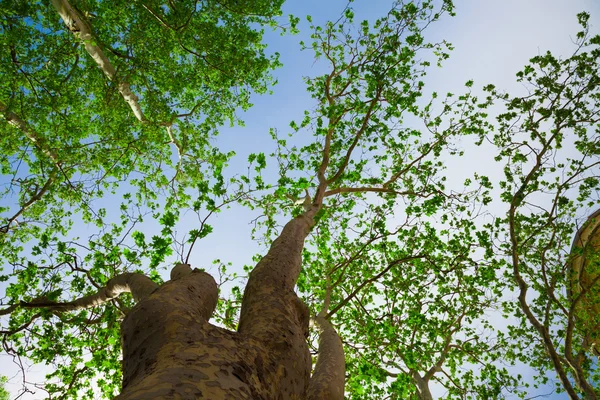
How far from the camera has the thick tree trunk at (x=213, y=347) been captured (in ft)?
5.15

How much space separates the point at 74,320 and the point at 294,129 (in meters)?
7.58

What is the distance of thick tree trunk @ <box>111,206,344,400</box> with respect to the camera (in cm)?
157

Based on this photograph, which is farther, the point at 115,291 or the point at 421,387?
the point at 421,387

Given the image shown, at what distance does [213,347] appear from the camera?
1947 millimetres

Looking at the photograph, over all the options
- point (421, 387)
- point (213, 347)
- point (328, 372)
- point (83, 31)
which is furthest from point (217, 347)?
point (421, 387)

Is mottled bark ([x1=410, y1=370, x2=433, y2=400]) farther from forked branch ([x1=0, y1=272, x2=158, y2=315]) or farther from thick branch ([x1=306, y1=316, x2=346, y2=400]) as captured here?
forked branch ([x1=0, y1=272, x2=158, y2=315])

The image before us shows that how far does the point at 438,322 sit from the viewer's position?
9164mm

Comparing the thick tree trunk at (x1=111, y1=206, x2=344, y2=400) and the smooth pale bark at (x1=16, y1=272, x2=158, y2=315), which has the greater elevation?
the smooth pale bark at (x1=16, y1=272, x2=158, y2=315)

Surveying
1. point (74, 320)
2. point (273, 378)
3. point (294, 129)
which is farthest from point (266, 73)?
point (273, 378)

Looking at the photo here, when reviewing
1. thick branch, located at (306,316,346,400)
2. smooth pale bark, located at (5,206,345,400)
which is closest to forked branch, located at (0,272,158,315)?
smooth pale bark, located at (5,206,345,400)

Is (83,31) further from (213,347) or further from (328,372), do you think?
(328,372)

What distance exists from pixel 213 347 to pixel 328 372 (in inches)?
87.6

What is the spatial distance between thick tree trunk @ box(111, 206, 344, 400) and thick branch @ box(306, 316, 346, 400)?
2 cm

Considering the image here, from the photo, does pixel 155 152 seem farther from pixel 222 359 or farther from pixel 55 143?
pixel 222 359
